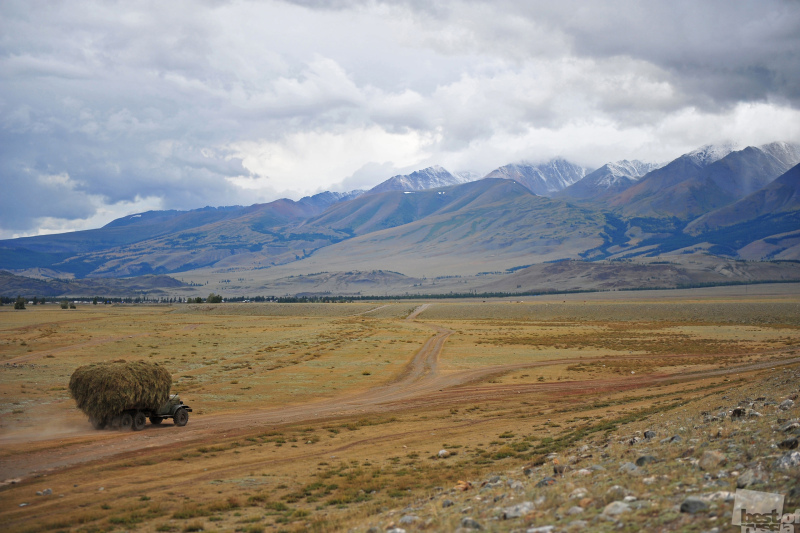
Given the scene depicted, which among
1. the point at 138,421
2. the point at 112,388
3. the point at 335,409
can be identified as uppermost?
the point at 112,388

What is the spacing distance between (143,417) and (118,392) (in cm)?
182

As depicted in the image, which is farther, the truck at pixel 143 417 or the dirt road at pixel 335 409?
the truck at pixel 143 417

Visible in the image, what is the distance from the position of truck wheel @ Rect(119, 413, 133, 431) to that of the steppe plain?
722 mm

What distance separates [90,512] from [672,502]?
1252 centimetres

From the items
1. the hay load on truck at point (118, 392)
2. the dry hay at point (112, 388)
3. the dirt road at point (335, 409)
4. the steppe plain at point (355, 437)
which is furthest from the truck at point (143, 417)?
the steppe plain at point (355, 437)

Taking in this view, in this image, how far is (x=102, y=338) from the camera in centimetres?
6431

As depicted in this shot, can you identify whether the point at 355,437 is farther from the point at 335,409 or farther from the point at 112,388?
the point at 112,388

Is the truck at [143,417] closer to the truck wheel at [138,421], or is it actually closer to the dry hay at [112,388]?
the truck wheel at [138,421]

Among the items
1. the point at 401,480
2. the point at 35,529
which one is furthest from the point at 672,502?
the point at 35,529

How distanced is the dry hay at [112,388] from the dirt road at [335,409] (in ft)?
3.25

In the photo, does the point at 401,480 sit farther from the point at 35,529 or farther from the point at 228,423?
the point at 228,423

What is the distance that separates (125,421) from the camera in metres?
21.9

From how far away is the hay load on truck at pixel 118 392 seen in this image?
21.4 m

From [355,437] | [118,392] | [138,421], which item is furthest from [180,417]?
[355,437]
